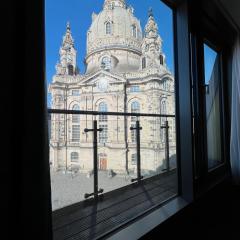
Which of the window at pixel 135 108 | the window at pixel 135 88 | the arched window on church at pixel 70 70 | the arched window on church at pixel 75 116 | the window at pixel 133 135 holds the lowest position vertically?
the window at pixel 133 135

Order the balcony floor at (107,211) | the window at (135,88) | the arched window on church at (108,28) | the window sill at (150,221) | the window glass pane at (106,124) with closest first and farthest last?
the window sill at (150,221) → the balcony floor at (107,211) → the window glass pane at (106,124) → the window at (135,88) → the arched window on church at (108,28)

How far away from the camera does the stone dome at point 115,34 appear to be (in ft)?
20.5

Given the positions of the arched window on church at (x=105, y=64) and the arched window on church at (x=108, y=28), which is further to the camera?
the arched window on church at (x=108, y=28)

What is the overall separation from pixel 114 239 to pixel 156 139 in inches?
79.0

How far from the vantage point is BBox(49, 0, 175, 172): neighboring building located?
200 cm

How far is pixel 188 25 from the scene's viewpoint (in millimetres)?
2125

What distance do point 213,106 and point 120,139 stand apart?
1.32 metres

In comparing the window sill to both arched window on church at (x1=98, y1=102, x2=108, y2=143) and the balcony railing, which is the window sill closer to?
the balcony railing

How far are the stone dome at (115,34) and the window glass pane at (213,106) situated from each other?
115 inches

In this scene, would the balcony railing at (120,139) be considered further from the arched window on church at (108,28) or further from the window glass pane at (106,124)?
the arched window on church at (108,28)

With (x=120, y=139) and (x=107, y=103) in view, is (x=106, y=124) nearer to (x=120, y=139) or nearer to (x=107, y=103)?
(x=120, y=139)

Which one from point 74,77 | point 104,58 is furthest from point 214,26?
point 104,58

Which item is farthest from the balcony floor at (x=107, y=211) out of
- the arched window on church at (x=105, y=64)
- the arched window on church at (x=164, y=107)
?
the arched window on church at (x=105, y=64)

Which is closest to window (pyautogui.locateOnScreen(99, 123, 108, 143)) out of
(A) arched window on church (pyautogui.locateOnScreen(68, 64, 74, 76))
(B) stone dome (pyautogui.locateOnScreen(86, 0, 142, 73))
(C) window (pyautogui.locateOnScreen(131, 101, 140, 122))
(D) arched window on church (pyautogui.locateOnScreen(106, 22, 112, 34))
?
(C) window (pyautogui.locateOnScreen(131, 101, 140, 122))
